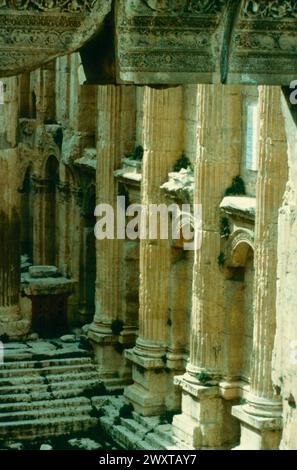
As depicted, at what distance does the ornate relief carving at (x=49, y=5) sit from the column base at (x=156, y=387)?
1490 cm

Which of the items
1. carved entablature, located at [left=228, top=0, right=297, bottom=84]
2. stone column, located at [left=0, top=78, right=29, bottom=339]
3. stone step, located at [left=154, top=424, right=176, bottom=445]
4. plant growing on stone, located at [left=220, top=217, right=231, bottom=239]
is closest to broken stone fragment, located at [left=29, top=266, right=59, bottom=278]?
stone column, located at [left=0, top=78, right=29, bottom=339]

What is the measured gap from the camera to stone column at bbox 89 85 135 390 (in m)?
24.2

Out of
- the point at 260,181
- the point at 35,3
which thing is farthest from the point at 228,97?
the point at 35,3

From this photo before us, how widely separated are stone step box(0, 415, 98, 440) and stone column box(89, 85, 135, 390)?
1301 mm

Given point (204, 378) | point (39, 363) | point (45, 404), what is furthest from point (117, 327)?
point (204, 378)

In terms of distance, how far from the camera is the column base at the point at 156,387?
22.0m

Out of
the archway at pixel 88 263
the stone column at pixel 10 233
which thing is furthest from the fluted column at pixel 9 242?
the archway at pixel 88 263

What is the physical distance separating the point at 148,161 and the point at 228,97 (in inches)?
115

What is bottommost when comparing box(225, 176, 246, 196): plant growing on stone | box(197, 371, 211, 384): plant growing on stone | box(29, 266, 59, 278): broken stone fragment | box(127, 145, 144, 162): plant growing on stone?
box(197, 371, 211, 384): plant growing on stone

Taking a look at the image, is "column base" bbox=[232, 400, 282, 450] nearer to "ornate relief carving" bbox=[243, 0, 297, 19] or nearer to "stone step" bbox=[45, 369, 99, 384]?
"stone step" bbox=[45, 369, 99, 384]

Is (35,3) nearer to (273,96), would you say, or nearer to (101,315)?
(273,96)

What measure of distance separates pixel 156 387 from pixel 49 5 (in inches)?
602

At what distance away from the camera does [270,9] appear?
771 cm

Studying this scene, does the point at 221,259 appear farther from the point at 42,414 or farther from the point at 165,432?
the point at 42,414
